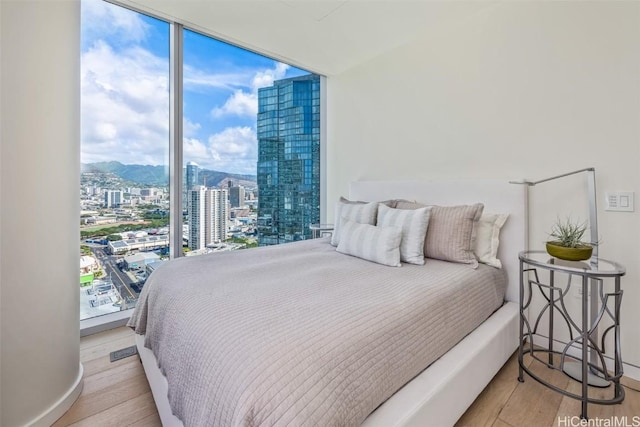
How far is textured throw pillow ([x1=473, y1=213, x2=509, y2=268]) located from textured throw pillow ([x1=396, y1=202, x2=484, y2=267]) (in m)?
0.11

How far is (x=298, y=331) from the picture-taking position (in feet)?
3.09

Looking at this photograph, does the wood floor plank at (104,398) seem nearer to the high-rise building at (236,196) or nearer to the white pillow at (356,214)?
the white pillow at (356,214)

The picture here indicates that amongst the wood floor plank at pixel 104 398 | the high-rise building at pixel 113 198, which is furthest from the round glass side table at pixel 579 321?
the high-rise building at pixel 113 198

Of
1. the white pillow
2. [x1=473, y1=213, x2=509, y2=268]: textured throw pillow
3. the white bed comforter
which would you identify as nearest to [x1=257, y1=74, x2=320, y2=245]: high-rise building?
the white pillow

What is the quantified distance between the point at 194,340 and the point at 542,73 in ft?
8.46

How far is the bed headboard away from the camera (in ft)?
6.56

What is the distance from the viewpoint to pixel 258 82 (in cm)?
319

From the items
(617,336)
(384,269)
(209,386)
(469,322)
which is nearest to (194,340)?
(209,386)

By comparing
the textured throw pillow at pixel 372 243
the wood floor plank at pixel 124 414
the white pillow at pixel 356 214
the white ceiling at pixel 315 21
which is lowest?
the wood floor plank at pixel 124 414

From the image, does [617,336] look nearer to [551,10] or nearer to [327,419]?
[327,419]

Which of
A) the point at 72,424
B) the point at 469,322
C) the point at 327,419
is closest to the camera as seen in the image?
the point at 327,419

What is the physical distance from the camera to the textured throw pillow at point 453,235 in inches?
73.8

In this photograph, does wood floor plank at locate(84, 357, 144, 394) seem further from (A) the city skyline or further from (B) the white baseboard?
(A) the city skyline

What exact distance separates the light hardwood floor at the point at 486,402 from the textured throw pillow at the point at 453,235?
27.5 inches
